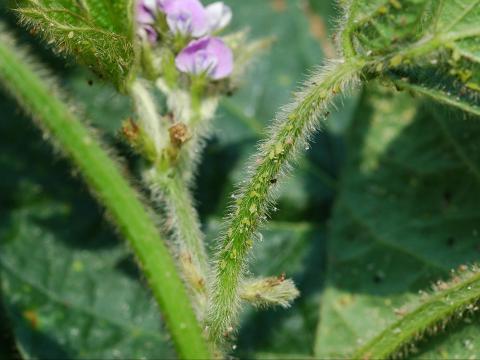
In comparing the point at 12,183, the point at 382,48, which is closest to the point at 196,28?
the point at 382,48

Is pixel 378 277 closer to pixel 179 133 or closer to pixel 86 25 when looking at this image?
pixel 179 133

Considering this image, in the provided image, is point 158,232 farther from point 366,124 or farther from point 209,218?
point 366,124

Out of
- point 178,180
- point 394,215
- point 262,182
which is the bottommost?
point 394,215

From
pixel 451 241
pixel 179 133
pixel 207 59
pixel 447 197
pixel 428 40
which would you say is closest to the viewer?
pixel 428 40

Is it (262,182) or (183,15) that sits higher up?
(183,15)

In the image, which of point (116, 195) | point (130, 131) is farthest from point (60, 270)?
point (130, 131)

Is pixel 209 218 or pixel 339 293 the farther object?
pixel 209 218

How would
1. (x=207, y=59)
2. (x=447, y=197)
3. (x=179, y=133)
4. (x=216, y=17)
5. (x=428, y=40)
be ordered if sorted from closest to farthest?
(x=428, y=40)
(x=179, y=133)
(x=207, y=59)
(x=216, y=17)
(x=447, y=197)

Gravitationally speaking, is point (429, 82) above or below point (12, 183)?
above
